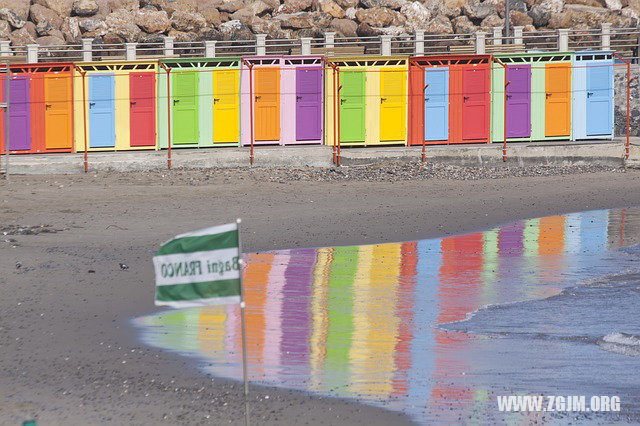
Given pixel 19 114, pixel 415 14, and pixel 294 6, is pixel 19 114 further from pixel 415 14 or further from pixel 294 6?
pixel 415 14

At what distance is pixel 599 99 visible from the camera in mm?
25797

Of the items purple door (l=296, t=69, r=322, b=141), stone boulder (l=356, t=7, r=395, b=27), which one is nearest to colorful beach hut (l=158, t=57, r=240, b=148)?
purple door (l=296, t=69, r=322, b=141)

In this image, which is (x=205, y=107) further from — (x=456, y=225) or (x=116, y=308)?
(x=116, y=308)

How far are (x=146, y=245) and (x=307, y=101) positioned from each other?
10.1 meters

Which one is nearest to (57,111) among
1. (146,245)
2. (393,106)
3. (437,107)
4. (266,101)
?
(266,101)

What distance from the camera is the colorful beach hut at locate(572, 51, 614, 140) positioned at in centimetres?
2566

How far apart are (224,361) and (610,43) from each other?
83.1 ft

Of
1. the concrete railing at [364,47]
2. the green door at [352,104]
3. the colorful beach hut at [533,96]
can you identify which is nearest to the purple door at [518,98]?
the colorful beach hut at [533,96]

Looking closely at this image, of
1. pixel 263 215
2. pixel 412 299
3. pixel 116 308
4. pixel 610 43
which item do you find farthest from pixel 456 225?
pixel 610 43

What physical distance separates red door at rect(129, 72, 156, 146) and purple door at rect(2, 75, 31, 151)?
1.95 metres

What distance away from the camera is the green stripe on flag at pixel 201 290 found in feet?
22.2

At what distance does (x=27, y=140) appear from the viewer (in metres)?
23.8

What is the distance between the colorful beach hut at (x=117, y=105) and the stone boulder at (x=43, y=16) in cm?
1646

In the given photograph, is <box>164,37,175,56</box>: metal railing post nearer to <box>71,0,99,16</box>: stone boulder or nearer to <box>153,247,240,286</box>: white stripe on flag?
<box>71,0,99,16</box>: stone boulder
